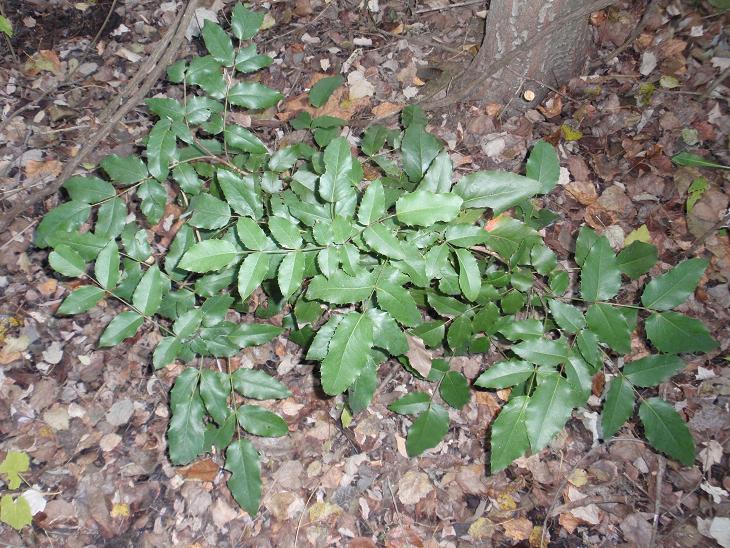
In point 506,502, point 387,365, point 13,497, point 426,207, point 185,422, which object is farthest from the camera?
point 387,365

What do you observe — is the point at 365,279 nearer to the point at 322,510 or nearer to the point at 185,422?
the point at 185,422

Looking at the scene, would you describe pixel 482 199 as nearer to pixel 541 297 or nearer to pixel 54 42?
pixel 541 297

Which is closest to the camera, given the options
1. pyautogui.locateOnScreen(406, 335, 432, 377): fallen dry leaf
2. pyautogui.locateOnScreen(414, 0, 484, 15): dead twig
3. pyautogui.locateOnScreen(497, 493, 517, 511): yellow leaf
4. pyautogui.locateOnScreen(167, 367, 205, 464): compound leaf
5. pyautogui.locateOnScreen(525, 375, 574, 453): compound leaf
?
pyautogui.locateOnScreen(525, 375, 574, 453): compound leaf

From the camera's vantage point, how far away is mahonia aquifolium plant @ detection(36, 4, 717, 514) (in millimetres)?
1471

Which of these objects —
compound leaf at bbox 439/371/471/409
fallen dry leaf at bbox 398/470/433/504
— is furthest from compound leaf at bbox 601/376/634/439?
fallen dry leaf at bbox 398/470/433/504

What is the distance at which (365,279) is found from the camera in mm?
1521

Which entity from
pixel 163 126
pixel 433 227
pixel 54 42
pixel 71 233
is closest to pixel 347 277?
pixel 433 227

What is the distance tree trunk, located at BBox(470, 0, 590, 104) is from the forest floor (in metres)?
0.08

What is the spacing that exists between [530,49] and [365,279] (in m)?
1.75

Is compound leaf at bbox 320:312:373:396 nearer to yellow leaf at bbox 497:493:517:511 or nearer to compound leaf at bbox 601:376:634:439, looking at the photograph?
compound leaf at bbox 601:376:634:439

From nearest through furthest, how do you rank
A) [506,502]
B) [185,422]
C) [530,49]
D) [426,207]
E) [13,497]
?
1. [426,207]
2. [185,422]
3. [506,502]
4. [13,497]
5. [530,49]

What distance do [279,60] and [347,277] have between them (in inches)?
87.5

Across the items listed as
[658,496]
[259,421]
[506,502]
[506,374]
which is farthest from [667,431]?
[259,421]

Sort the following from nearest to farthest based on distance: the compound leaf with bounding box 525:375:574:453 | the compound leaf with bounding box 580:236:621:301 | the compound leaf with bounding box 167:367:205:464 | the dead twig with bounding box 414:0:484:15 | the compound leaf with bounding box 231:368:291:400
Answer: the compound leaf with bounding box 525:375:574:453 → the compound leaf with bounding box 580:236:621:301 → the compound leaf with bounding box 167:367:205:464 → the compound leaf with bounding box 231:368:291:400 → the dead twig with bounding box 414:0:484:15
